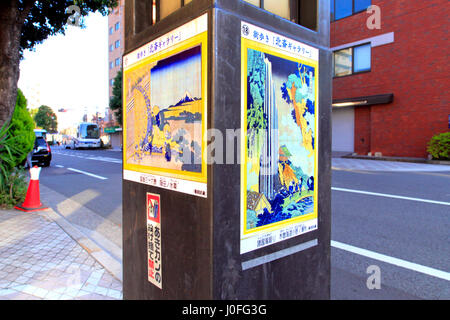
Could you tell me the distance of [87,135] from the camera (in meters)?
37.1

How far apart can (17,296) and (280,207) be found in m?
2.75

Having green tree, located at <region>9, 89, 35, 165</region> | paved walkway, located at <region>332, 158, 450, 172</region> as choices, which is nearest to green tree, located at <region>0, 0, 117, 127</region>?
green tree, located at <region>9, 89, 35, 165</region>

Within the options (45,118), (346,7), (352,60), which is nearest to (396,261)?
(352,60)

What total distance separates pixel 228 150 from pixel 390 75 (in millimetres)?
20715

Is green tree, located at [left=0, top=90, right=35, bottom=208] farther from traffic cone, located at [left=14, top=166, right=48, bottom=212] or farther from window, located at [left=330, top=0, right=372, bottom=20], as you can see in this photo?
window, located at [left=330, top=0, right=372, bottom=20]

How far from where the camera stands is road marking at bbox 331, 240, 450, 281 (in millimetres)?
3473

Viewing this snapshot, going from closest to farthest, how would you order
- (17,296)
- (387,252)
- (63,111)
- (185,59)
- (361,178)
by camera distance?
(185,59), (17,296), (387,252), (361,178), (63,111)

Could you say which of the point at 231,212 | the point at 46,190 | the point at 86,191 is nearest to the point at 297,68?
the point at 231,212

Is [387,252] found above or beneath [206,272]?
beneath

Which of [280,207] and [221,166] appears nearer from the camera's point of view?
[221,166]
